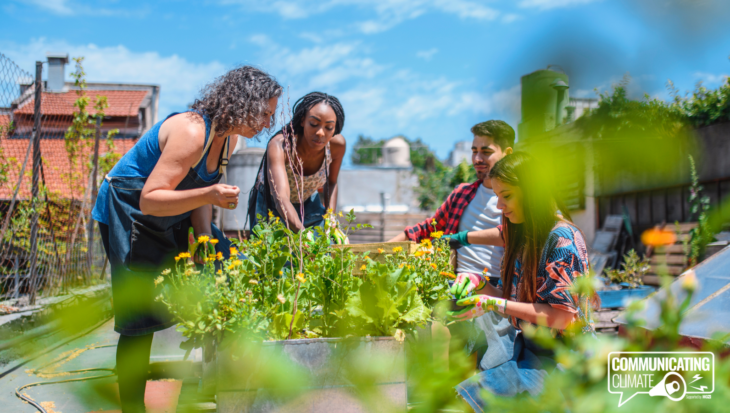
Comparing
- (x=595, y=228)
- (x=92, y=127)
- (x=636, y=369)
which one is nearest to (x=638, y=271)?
(x=595, y=228)

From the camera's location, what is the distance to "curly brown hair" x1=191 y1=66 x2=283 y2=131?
172 centimetres

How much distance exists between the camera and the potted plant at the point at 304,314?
109 centimetres

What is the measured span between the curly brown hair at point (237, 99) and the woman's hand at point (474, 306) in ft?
3.08

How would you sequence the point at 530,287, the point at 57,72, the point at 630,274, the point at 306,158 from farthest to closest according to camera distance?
1. the point at 57,72
2. the point at 630,274
3. the point at 306,158
4. the point at 530,287

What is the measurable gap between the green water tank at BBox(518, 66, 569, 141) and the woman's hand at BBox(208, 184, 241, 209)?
44.4 inches

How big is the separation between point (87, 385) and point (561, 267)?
143 cm

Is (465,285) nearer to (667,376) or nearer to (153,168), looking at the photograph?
(153,168)

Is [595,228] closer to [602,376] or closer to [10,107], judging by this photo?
[10,107]

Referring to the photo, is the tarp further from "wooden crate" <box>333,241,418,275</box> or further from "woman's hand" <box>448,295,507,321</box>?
"wooden crate" <box>333,241,418,275</box>

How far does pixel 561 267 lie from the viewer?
156 centimetres

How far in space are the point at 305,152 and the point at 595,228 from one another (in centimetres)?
678

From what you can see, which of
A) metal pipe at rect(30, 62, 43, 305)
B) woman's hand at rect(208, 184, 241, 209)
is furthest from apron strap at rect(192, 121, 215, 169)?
metal pipe at rect(30, 62, 43, 305)

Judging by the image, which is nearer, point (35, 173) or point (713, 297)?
point (713, 297)

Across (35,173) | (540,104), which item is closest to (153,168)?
(540,104)
